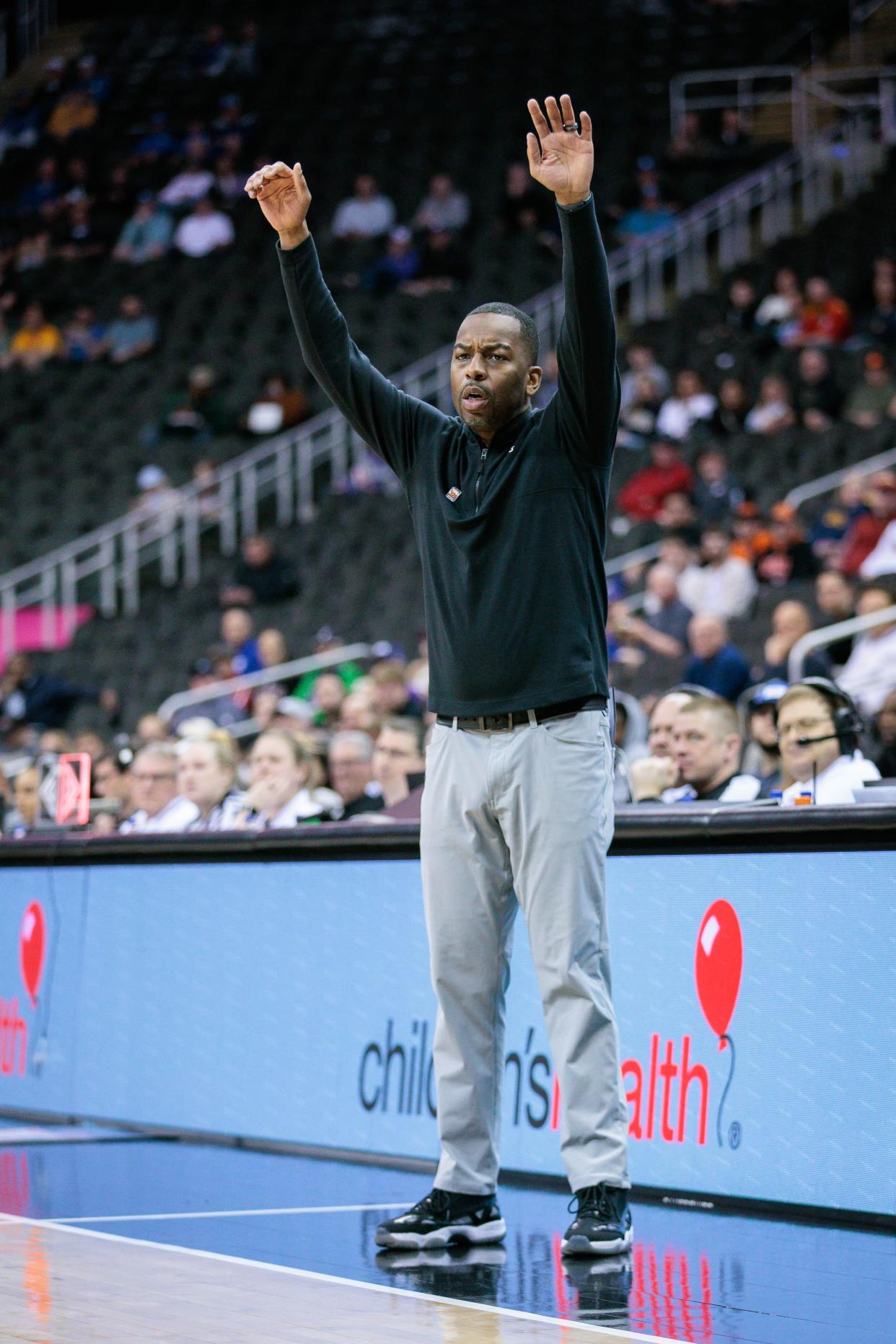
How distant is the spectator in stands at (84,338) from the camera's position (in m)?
19.3

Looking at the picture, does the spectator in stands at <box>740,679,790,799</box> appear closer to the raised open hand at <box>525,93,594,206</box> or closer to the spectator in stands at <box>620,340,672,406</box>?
the raised open hand at <box>525,93,594,206</box>

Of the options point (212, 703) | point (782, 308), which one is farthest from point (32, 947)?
point (782, 308)

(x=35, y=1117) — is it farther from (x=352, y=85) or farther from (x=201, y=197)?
(x=352, y=85)

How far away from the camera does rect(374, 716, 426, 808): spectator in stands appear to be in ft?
24.9

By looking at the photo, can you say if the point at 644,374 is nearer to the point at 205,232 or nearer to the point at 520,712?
the point at 205,232

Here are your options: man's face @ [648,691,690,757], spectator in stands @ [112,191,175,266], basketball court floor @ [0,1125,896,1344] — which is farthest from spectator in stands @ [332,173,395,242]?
basketball court floor @ [0,1125,896,1344]

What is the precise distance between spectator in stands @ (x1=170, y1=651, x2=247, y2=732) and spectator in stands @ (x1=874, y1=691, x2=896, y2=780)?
19.8 feet

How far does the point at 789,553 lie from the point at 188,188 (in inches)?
437

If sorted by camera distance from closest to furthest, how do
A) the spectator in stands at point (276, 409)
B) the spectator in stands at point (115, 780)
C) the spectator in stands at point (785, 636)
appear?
1. the spectator in stands at point (115, 780)
2. the spectator in stands at point (785, 636)
3. the spectator in stands at point (276, 409)

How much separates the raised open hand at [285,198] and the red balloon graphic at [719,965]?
78.1 inches

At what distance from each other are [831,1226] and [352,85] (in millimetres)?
18986

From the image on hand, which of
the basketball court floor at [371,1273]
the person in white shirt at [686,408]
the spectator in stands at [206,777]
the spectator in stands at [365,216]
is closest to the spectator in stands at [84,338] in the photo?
the spectator in stands at [365,216]

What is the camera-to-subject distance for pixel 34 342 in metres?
19.6

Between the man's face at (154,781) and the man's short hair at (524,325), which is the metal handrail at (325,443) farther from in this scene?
the man's short hair at (524,325)
